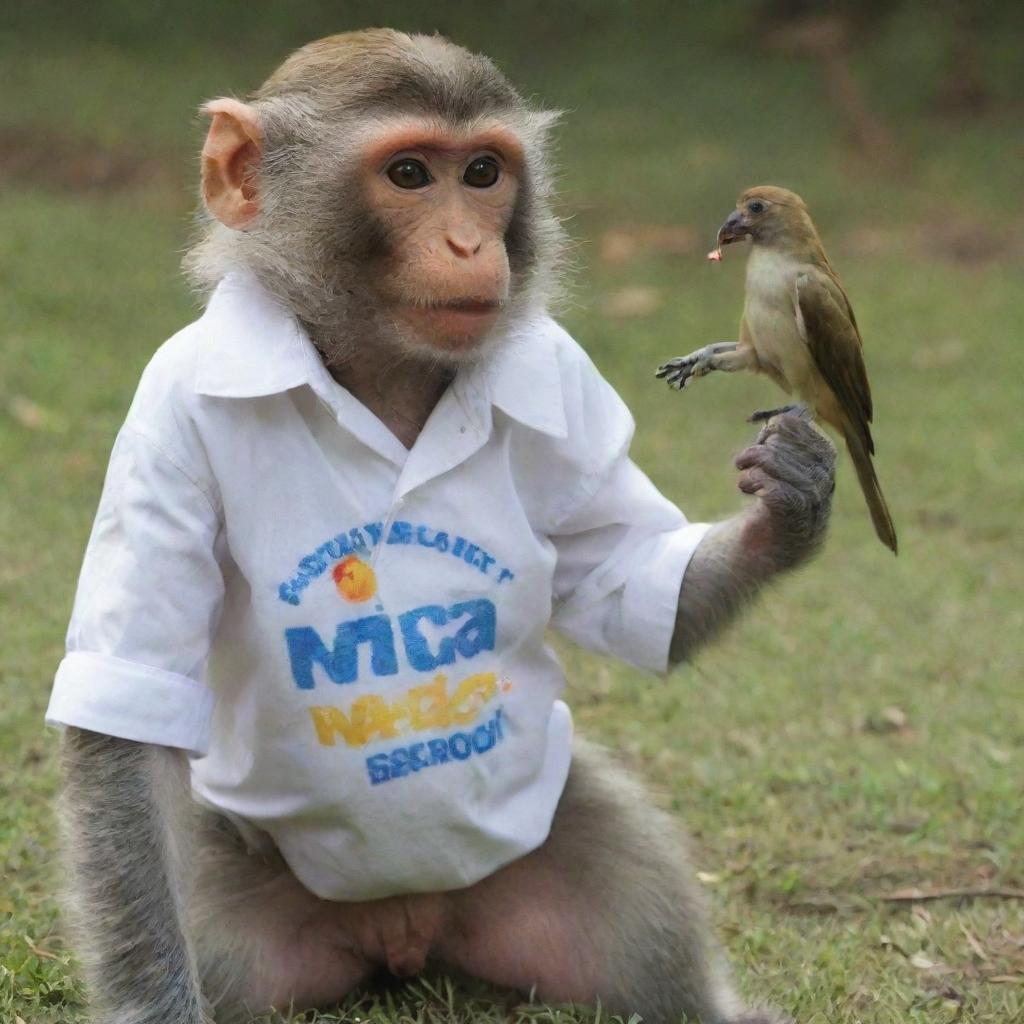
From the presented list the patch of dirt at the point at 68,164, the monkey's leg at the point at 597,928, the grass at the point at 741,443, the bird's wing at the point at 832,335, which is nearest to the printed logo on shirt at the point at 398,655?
the monkey's leg at the point at 597,928

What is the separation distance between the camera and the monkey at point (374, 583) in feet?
8.52

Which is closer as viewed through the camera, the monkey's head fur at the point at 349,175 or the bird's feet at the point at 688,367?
the bird's feet at the point at 688,367

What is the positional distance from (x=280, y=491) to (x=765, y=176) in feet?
30.5

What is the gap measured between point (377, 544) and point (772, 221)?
79 centimetres

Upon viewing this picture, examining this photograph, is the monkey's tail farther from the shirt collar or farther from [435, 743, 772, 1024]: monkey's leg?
[435, 743, 772, 1024]: monkey's leg

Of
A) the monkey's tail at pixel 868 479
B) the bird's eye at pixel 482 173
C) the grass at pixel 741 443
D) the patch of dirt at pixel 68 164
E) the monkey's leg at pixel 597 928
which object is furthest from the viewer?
the patch of dirt at pixel 68 164

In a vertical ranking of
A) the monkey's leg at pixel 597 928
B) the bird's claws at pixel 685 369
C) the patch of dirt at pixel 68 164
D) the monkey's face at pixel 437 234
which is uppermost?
the monkey's face at pixel 437 234

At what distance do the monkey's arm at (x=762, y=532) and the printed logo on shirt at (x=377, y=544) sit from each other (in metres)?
0.38

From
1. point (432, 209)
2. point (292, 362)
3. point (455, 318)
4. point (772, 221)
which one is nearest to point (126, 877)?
point (292, 362)

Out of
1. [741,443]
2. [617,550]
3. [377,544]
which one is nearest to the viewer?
[377,544]

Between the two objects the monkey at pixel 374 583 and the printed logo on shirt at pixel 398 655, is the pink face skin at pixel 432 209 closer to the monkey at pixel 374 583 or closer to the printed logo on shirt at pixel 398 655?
the monkey at pixel 374 583

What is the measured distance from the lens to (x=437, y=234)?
2.61 m

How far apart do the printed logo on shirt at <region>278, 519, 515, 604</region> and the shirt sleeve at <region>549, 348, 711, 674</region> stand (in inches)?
9.1

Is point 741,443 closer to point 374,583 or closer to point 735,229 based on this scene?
point 374,583
